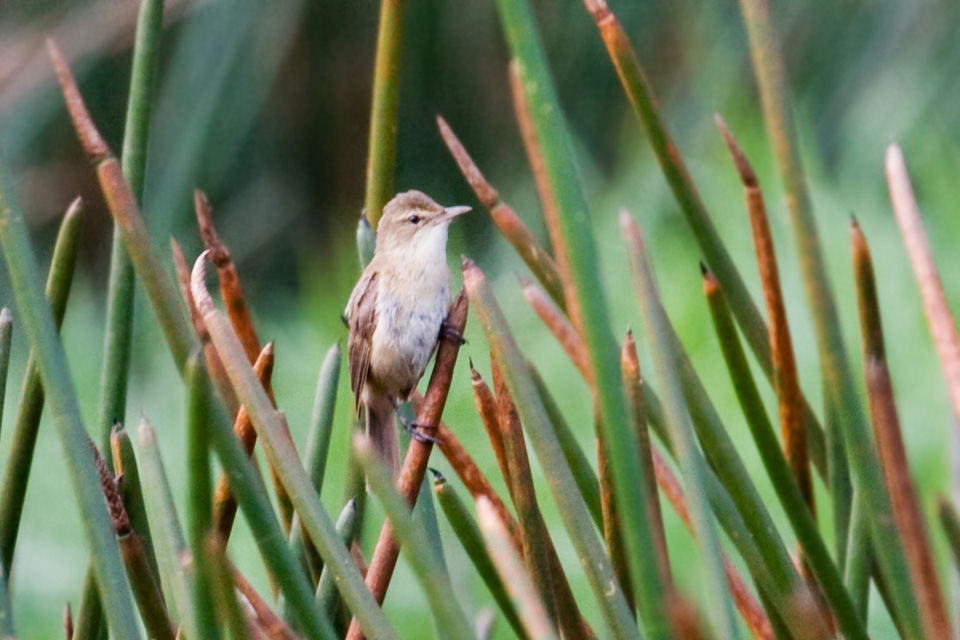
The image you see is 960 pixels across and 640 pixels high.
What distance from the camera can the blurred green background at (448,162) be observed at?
1332 millimetres

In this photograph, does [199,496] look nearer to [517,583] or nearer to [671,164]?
[517,583]

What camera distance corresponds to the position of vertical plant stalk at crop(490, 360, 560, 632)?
490 mm

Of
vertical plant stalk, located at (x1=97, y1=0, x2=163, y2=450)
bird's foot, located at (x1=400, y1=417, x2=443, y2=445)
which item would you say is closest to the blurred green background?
bird's foot, located at (x1=400, y1=417, x2=443, y2=445)

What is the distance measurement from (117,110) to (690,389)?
5.05 ft

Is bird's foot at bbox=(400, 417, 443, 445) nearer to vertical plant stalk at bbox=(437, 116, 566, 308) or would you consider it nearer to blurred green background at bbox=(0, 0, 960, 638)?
vertical plant stalk at bbox=(437, 116, 566, 308)

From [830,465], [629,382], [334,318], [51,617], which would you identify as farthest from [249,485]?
[334,318]

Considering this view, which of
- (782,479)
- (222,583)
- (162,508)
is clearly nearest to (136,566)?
(162,508)

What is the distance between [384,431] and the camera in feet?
3.22

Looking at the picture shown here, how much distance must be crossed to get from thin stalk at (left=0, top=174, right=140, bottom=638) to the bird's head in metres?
0.64

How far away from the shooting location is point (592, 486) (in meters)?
0.53

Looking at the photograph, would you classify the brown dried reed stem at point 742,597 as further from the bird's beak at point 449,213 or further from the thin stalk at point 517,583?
the bird's beak at point 449,213

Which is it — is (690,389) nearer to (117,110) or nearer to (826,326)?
(826,326)

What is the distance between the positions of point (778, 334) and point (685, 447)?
0.61 ft

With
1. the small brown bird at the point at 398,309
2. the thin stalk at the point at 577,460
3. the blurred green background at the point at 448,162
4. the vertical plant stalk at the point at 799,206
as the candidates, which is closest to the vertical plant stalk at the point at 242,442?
the thin stalk at the point at 577,460
